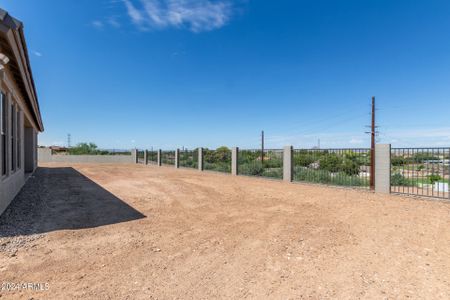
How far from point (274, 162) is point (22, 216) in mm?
12308

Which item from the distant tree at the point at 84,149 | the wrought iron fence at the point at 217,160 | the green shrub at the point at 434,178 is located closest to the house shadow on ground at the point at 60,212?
the green shrub at the point at 434,178

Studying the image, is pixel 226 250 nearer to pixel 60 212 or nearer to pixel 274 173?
pixel 60 212

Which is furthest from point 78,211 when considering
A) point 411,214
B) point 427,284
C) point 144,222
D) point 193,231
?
point 411,214

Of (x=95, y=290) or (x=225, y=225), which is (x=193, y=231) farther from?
(x=95, y=290)

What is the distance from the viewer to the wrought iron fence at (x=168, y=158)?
2620 centimetres

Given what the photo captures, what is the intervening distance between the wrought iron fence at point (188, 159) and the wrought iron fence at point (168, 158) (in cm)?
187

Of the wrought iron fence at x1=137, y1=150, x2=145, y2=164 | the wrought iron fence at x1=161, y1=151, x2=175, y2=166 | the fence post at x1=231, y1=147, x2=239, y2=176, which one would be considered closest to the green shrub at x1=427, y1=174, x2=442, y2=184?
the fence post at x1=231, y1=147, x2=239, y2=176

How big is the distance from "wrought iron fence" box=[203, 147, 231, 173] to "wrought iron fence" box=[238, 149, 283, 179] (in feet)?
6.14

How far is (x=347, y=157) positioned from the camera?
37.6 feet

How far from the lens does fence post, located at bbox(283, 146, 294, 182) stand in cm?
1321

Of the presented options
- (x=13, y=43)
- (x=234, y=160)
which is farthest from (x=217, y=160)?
(x=13, y=43)

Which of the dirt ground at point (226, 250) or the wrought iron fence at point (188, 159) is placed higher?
the wrought iron fence at point (188, 159)

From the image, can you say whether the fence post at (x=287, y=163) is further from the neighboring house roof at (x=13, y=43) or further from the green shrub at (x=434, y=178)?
the neighboring house roof at (x=13, y=43)

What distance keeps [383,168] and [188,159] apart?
17207mm
